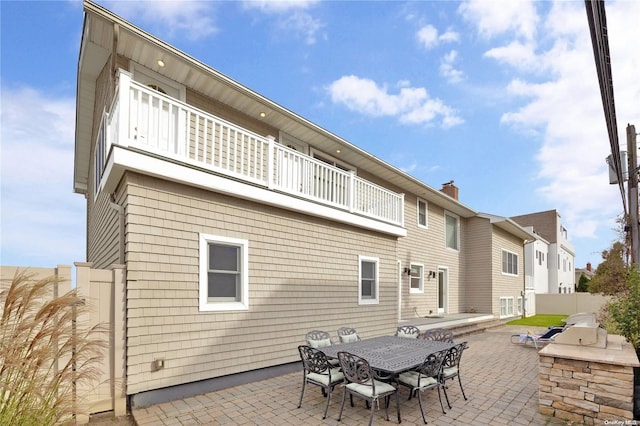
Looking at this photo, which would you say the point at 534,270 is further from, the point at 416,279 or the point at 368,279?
the point at 368,279

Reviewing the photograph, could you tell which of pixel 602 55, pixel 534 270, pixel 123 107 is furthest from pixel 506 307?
pixel 123 107

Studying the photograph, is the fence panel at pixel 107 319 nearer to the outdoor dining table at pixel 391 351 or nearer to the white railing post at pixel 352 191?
the outdoor dining table at pixel 391 351

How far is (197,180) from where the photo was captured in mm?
5898

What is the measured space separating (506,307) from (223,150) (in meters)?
19.0

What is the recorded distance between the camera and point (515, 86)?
898 centimetres

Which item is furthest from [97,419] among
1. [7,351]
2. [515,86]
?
[515,86]

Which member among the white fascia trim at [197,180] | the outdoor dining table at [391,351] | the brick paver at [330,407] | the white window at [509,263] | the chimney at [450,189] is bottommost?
the brick paver at [330,407]

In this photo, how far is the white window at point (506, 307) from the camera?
18831mm

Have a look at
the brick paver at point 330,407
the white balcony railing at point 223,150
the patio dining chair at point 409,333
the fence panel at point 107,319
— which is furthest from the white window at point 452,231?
the fence panel at point 107,319

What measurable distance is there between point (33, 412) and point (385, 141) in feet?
55.3

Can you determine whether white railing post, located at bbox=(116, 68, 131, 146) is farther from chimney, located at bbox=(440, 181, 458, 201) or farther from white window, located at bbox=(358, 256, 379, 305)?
chimney, located at bbox=(440, 181, 458, 201)

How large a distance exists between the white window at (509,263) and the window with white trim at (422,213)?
24.1ft

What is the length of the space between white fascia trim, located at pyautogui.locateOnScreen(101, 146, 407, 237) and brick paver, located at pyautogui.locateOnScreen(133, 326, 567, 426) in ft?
11.6

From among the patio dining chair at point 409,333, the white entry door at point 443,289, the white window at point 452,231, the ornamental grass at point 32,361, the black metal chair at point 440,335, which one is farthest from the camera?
the white window at point 452,231
